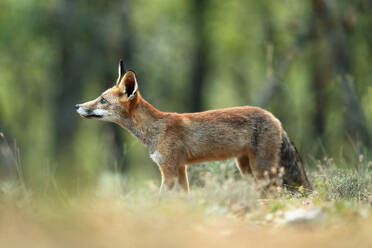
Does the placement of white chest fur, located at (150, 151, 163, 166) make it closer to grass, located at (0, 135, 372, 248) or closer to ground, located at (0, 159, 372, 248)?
grass, located at (0, 135, 372, 248)

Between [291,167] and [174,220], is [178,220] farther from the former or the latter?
[291,167]

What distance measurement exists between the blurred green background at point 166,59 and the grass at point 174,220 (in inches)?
395

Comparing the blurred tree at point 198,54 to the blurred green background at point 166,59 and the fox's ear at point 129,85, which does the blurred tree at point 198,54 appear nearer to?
the blurred green background at point 166,59

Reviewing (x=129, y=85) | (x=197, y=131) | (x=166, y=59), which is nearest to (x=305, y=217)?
(x=197, y=131)

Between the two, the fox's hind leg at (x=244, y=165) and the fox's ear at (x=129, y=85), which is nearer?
the fox's ear at (x=129, y=85)

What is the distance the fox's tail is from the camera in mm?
9742

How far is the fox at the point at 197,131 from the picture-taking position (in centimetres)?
945

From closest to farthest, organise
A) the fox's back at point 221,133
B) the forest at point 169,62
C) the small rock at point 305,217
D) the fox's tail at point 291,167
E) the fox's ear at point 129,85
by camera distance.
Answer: the small rock at point 305,217 → the fox's ear at point 129,85 → the fox's back at point 221,133 → the fox's tail at point 291,167 → the forest at point 169,62

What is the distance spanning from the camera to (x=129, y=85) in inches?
375

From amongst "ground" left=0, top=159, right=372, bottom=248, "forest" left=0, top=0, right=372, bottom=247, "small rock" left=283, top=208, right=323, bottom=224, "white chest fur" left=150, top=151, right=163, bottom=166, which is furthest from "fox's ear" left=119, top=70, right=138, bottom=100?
"forest" left=0, top=0, right=372, bottom=247

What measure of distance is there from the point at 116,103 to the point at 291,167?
3204mm

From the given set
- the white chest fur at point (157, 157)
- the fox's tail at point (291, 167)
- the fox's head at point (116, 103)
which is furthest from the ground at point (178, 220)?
the fox's head at point (116, 103)

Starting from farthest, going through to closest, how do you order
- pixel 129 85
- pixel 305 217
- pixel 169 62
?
pixel 169 62, pixel 129 85, pixel 305 217

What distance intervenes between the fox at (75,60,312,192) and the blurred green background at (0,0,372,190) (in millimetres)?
7502
